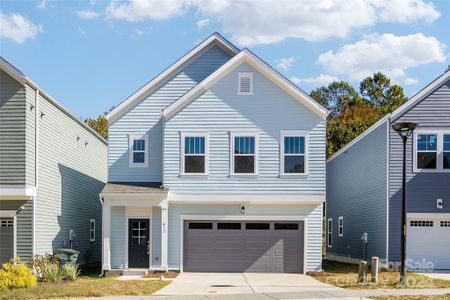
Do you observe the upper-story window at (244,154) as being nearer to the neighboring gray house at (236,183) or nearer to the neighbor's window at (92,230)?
the neighboring gray house at (236,183)

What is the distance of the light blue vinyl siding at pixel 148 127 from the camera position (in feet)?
78.9

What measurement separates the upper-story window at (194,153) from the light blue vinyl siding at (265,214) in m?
1.46

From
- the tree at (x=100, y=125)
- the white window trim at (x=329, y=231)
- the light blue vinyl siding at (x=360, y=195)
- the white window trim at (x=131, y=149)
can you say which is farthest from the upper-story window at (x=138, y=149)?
the tree at (x=100, y=125)

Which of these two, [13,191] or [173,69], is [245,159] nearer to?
[173,69]

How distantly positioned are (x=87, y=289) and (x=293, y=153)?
968 centimetres

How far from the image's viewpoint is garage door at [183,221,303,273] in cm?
2317

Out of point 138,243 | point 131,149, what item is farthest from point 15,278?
point 131,149

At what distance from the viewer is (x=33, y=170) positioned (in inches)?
843

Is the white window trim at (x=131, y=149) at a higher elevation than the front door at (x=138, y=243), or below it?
higher

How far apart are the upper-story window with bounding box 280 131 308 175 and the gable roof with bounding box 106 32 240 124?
4495mm

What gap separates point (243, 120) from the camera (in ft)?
76.0

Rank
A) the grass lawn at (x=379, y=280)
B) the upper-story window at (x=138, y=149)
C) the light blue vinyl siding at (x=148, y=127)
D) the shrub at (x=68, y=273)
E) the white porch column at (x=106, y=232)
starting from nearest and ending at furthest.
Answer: the grass lawn at (x=379, y=280) < the shrub at (x=68, y=273) < the white porch column at (x=106, y=232) < the light blue vinyl siding at (x=148, y=127) < the upper-story window at (x=138, y=149)

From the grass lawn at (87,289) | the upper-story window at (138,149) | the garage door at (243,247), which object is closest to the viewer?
the grass lawn at (87,289)

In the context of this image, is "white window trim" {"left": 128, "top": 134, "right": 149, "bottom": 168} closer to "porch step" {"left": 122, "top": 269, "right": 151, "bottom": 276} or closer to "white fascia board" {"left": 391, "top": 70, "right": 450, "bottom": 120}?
"porch step" {"left": 122, "top": 269, "right": 151, "bottom": 276}
